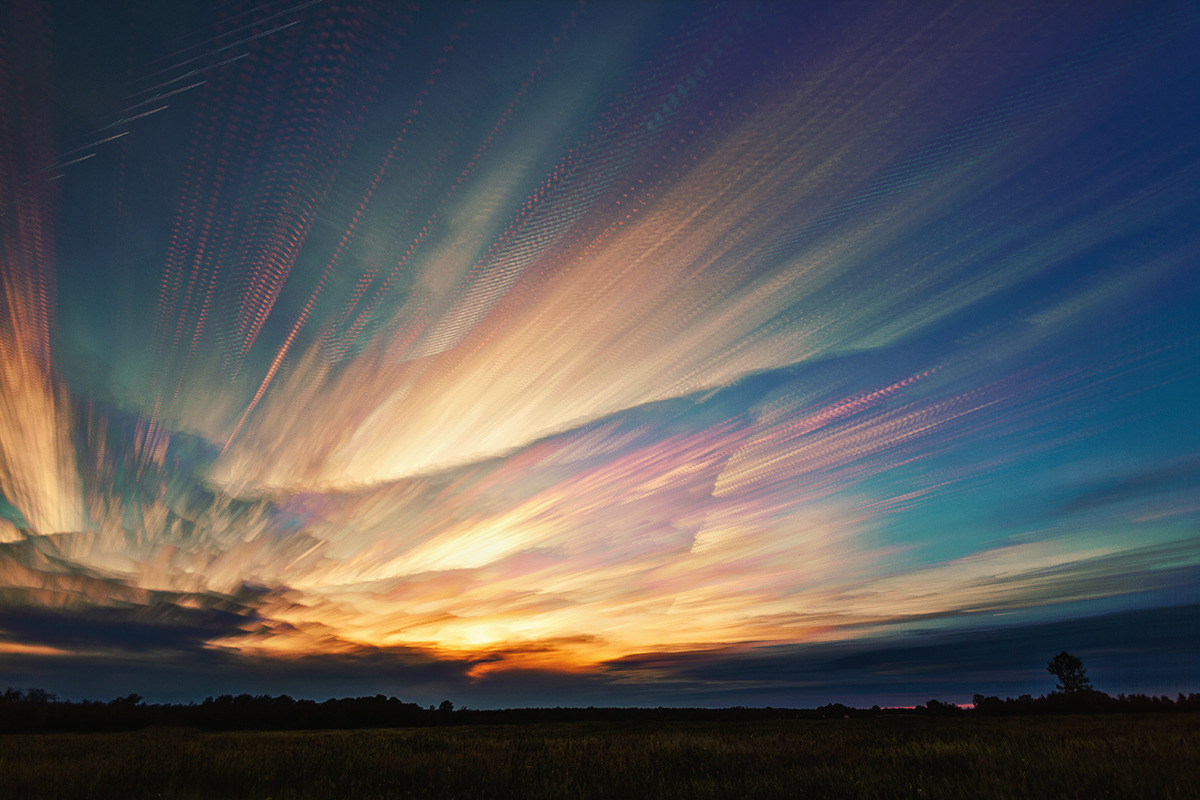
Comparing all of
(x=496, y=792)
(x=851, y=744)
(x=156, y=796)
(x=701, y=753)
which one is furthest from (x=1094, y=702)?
(x=156, y=796)

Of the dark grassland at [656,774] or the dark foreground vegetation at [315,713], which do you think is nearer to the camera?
the dark grassland at [656,774]

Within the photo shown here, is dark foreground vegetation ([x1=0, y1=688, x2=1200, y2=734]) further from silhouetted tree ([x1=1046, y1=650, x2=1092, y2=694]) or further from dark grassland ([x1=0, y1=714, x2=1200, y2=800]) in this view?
dark grassland ([x1=0, y1=714, x2=1200, y2=800])

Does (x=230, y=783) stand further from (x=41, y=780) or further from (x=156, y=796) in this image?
(x=41, y=780)

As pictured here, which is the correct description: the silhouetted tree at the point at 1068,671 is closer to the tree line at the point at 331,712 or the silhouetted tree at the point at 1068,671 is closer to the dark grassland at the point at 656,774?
the tree line at the point at 331,712

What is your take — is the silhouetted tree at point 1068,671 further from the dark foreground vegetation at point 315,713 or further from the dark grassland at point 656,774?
the dark grassland at point 656,774

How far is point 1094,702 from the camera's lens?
69625 mm

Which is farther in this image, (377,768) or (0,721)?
(0,721)

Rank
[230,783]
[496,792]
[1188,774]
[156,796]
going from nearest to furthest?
[1188,774], [156,796], [496,792], [230,783]

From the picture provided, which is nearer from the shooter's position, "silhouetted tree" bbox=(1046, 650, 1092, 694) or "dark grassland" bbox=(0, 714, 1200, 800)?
"dark grassland" bbox=(0, 714, 1200, 800)

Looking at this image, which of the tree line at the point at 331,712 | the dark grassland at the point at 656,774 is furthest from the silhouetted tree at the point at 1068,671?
the dark grassland at the point at 656,774

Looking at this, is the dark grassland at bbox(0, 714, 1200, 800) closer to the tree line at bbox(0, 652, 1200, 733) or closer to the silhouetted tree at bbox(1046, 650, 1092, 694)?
the tree line at bbox(0, 652, 1200, 733)

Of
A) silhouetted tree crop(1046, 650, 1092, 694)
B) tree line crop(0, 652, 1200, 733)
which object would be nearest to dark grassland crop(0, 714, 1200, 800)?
tree line crop(0, 652, 1200, 733)

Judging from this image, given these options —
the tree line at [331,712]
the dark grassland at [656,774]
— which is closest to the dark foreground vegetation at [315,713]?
the tree line at [331,712]

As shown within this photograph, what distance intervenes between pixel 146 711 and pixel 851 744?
341ft
